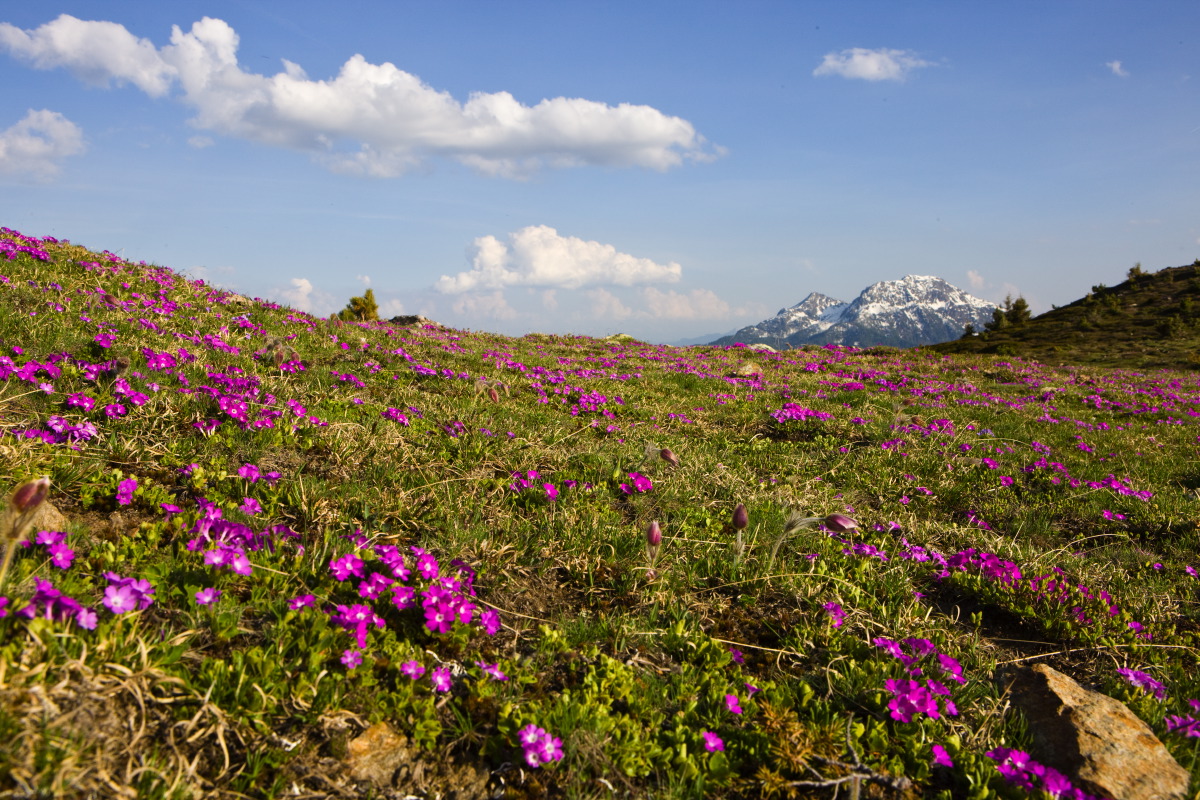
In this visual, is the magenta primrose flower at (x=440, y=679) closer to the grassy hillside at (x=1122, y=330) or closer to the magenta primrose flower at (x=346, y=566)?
the magenta primrose flower at (x=346, y=566)

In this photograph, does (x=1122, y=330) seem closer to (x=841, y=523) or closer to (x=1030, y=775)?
(x=841, y=523)

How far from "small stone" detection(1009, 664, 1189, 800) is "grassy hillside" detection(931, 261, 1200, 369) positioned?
44.5 meters

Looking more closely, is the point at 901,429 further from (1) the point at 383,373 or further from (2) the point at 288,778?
(2) the point at 288,778

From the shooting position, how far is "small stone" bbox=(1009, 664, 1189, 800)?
3234 mm

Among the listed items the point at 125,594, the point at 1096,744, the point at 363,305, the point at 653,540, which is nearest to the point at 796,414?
the point at 653,540

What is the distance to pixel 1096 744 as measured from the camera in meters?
3.46

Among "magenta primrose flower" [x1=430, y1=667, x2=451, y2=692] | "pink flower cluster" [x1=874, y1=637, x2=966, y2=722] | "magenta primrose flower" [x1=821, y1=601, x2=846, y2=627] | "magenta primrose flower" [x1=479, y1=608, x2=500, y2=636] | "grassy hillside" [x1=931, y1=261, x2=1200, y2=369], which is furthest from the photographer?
"grassy hillside" [x1=931, y1=261, x2=1200, y2=369]

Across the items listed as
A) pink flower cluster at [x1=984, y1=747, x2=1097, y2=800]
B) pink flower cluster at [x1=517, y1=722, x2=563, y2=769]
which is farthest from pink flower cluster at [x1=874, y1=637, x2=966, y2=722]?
pink flower cluster at [x1=517, y1=722, x2=563, y2=769]

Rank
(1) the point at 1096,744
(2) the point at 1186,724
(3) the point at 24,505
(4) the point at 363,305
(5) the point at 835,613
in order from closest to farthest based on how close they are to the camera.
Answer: (3) the point at 24,505
(1) the point at 1096,744
(2) the point at 1186,724
(5) the point at 835,613
(4) the point at 363,305

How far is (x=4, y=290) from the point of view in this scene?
26.1 feet

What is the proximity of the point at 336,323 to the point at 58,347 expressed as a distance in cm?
726

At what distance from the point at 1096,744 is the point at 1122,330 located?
72.0 metres

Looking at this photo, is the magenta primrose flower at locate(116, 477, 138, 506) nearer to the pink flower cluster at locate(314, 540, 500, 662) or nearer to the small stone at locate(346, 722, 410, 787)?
the pink flower cluster at locate(314, 540, 500, 662)

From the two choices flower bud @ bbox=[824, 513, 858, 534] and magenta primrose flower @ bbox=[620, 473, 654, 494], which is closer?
flower bud @ bbox=[824, 513, 858, 534]
